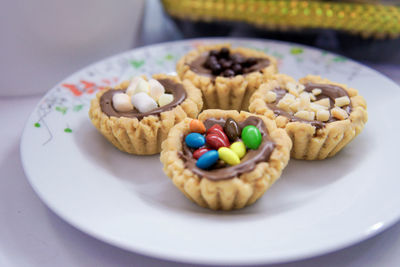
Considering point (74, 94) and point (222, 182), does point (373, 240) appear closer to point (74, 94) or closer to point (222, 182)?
point (222, 182)

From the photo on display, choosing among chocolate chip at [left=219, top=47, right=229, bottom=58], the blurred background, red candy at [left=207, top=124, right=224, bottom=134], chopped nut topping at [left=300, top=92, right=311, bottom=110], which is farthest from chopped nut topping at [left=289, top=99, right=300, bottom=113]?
the blurred background

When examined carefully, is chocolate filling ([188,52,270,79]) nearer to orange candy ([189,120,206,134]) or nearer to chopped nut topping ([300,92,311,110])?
chopped nut topping ([300,92,311,110])

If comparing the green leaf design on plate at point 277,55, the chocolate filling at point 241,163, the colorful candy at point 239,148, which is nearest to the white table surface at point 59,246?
the chocolate filling at point 241,163

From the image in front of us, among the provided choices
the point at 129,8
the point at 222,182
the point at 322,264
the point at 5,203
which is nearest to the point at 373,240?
the point at 322,264

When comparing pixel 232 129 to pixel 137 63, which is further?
pixel 137 63

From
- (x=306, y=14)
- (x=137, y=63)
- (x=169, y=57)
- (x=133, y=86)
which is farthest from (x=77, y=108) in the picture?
(x=306, y=14)

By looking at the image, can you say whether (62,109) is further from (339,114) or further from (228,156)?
(339,114)
